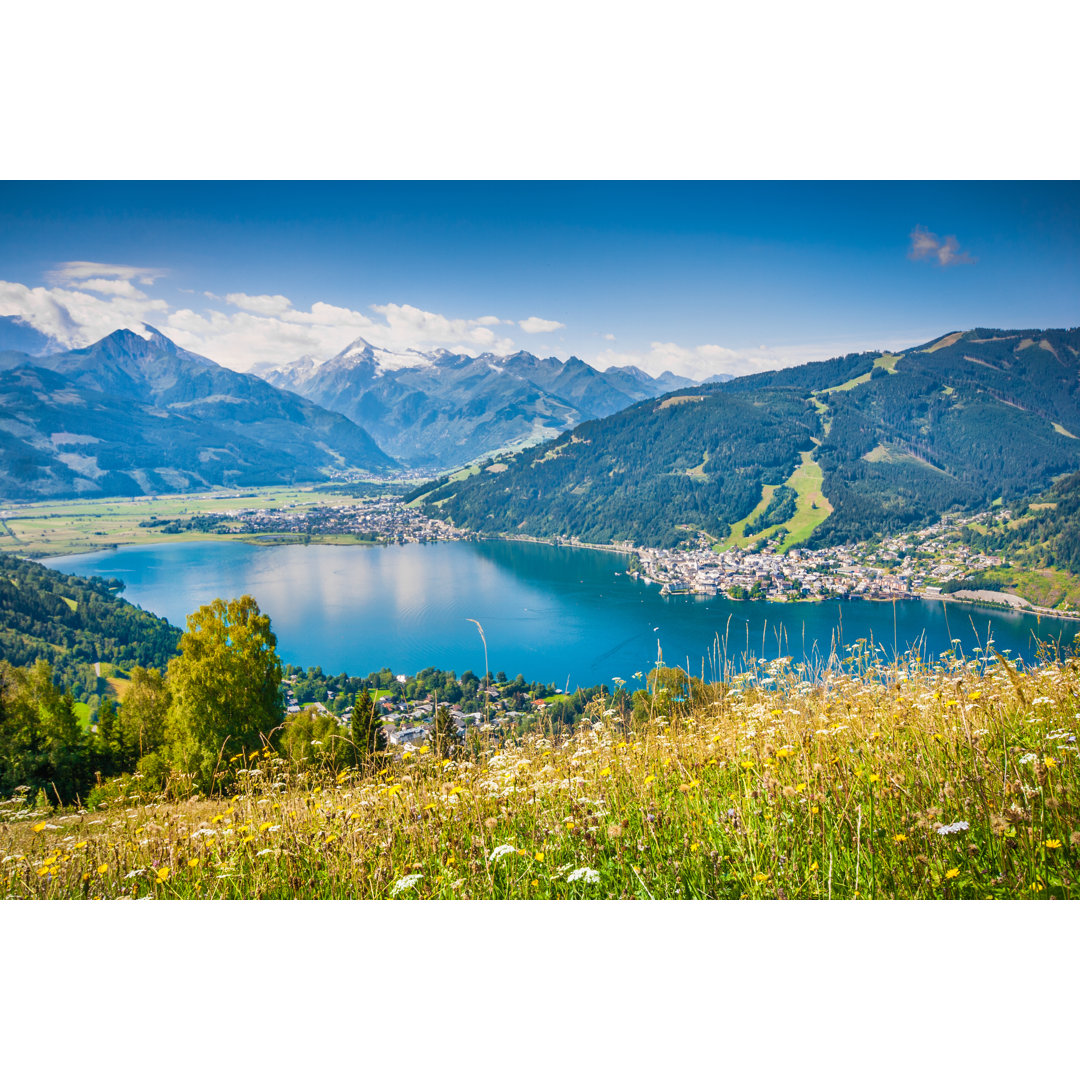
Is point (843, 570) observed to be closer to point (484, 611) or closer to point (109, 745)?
point (484, 611)

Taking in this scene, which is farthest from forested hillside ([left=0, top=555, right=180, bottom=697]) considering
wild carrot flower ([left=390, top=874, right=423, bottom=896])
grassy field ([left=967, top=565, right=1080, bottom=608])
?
grassy field ([left=967, top=565, right=1080, bottom=608])

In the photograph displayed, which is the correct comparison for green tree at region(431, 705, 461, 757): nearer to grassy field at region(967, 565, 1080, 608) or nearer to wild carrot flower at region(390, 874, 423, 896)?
wild carrot flower at region(390, 874, 423, 896)

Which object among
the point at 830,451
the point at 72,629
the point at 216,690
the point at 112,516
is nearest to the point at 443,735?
the point at 216,690

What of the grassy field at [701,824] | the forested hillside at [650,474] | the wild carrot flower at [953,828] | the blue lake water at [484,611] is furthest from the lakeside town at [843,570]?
the wild carrot flower at [953,828]

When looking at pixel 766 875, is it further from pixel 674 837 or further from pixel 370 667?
pixel 370 667

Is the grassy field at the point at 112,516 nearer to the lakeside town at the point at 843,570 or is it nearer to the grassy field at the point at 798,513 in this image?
the lakeside town at the point at 843,570
